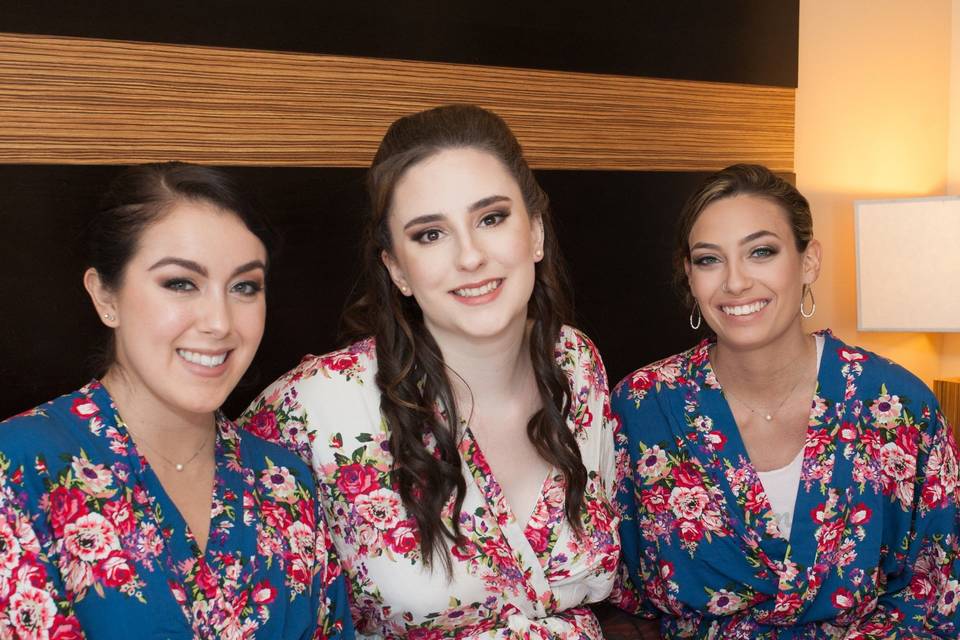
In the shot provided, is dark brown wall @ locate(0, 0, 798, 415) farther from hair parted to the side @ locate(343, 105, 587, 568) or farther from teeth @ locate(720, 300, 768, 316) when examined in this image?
teeth @ locate(720, 300, 768, 316)

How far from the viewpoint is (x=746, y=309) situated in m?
2.21

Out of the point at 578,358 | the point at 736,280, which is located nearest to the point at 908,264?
the point at 736,280

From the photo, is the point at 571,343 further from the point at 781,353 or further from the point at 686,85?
the point at 686,85

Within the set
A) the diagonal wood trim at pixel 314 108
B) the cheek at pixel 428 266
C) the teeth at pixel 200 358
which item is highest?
the diagonal wood trim at pixel 314 108

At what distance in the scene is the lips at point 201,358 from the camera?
5.28 ft

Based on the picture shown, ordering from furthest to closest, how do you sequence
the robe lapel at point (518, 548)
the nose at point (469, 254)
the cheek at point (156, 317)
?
the robe lapel at point (518, 548)
the nose at point (469, 254)
the cheek at point (156, 317)

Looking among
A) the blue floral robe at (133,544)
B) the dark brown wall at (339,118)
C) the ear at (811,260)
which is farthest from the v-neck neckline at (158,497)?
the ear at (811,260)

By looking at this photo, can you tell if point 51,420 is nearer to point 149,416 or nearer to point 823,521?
point 149,416

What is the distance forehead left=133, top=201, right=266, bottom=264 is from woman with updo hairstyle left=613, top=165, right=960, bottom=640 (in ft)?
3.46

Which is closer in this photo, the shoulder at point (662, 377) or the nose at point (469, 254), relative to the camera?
the nose at point (469, 254)

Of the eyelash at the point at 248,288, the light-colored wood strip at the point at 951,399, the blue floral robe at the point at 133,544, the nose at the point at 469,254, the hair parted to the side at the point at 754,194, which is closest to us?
the blue floral robe at the point at 133,544

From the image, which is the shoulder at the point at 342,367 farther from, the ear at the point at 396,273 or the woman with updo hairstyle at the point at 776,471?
the woman with updo hairstyle at the point at 776,471

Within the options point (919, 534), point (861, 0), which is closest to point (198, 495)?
point (919, 534)

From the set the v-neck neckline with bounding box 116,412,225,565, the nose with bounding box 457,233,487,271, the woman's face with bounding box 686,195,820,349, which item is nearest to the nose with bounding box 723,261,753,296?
the woman's face with bounding box 686,195,820,349
